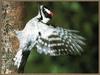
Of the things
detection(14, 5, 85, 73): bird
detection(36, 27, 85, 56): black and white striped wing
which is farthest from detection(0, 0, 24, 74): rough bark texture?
detection(36, 27, 85, 56): black and white striped wing

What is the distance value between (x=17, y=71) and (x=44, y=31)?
13.9 inches

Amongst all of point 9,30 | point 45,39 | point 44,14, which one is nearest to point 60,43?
point 45,39

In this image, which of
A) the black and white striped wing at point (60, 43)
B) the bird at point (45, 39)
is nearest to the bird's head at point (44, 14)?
the bird at point (45, 39)

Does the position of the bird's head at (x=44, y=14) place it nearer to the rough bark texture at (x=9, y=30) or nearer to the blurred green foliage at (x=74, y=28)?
the blurred green foliage at (x=74, y=28)

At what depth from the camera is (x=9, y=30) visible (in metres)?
1.57

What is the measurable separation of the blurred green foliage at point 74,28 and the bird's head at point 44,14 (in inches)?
1.1

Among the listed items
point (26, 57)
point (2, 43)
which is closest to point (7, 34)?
point (2, 43)

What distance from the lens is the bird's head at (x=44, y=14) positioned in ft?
5.19

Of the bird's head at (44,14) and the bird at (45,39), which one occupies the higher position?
the bird's head at (44,14)

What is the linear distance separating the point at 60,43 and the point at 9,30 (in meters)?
0.39

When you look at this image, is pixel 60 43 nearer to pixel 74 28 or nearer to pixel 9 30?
pixel 74 28

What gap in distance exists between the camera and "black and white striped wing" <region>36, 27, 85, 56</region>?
1568 mm

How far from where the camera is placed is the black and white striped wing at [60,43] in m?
1.57

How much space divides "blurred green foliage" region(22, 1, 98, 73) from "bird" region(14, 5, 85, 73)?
3 centimetres
